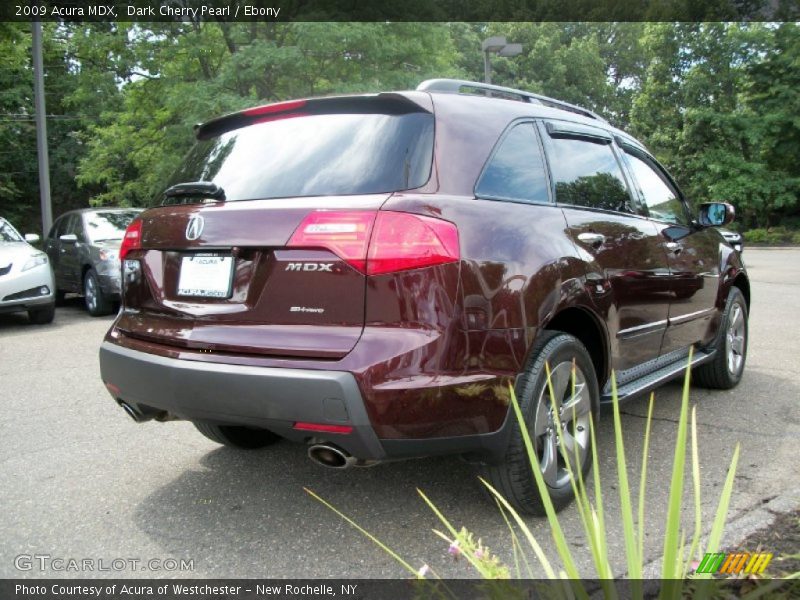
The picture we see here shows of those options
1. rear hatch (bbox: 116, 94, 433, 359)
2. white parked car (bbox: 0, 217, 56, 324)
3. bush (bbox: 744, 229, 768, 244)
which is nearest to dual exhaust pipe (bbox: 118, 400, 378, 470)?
rear hatch (bbox: 116, 94, 433, 359)

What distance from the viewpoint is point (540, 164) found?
323cm

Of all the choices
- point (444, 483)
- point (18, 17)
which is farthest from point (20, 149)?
point (444, 483)

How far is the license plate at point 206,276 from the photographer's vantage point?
2721 mm

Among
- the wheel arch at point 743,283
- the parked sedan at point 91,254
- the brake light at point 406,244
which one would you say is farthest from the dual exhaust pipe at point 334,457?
the parked sedan at point 91,254

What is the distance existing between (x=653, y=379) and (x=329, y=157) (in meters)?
2.18

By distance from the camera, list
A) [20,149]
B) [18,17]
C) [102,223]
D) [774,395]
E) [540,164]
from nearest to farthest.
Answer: [540,164]
[774,395]
[102,223]
[18,17]
[20,149]

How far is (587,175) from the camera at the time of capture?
3600mm

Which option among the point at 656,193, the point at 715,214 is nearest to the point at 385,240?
the point at 656,193

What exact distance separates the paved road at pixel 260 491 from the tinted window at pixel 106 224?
5904 mm

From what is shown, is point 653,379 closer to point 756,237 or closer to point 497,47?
point 497,47

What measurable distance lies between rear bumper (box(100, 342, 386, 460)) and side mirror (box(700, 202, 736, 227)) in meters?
3.37

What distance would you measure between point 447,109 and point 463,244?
66cm

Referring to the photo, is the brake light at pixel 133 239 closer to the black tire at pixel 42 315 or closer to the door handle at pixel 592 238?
the door handle at pixel 592 238

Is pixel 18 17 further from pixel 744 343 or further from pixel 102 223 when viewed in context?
pixel 744 343
